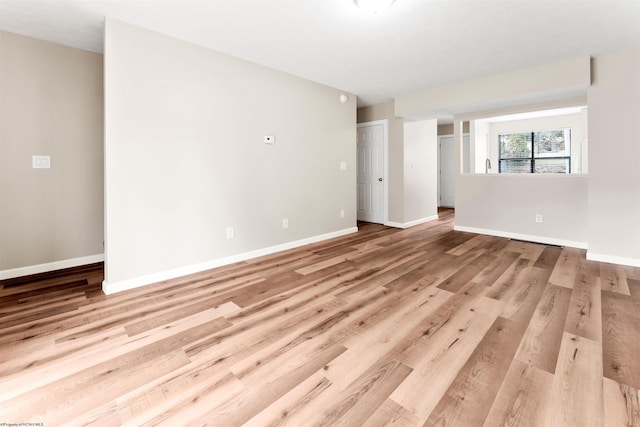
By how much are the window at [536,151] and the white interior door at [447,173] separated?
1.76 metres

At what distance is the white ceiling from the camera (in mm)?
2494

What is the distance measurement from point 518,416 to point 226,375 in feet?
4.66

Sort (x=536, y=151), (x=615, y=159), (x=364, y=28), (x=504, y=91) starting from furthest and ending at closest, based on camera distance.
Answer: (x=536, y=151), (x=504, y=91), (x=615, y=159), (x=364, y=28)

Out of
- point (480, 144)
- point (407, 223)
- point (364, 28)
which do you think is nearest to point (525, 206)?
point (480, 144)

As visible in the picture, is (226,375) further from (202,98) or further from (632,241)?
(632,241)

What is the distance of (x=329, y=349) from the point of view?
Answer: 188 centimetres

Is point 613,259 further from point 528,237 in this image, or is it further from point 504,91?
point 504,91

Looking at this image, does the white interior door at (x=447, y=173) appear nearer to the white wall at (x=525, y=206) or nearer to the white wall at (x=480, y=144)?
the white wall at (x=480, y=144)

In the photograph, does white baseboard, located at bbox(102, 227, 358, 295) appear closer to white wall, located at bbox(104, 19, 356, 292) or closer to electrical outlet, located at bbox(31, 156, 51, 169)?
white wall, located at bbox(104, 19, 356, 292)

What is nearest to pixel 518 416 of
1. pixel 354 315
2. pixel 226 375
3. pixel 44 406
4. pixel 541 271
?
pixel 354 315

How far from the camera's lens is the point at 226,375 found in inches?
65.0

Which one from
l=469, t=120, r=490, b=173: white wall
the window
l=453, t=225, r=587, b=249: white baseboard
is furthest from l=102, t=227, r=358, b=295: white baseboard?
the window

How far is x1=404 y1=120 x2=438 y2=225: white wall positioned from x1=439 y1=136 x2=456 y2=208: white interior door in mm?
2224

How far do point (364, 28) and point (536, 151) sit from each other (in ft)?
18.4
